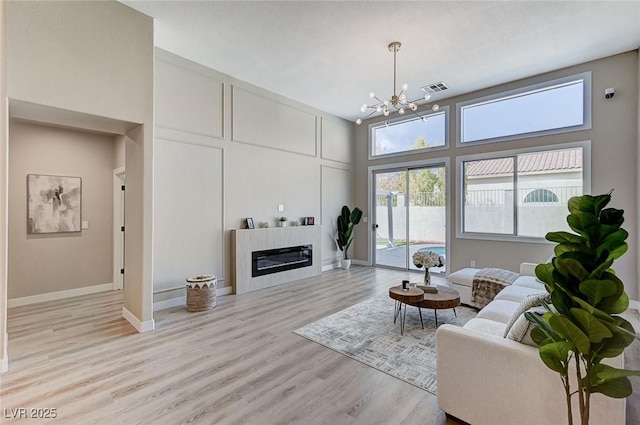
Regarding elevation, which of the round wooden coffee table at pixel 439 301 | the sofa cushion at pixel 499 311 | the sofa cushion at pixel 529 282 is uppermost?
the sofa cushion at pixel 529 282

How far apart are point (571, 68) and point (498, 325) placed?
4757 mm

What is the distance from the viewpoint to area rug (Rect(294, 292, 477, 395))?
103 inches

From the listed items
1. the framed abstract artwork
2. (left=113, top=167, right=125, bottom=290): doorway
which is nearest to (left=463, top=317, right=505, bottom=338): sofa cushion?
(left=113, top=167, right=125, bottom=290): doorway

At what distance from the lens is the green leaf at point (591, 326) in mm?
1142

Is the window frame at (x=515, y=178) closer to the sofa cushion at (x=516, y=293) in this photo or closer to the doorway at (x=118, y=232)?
the sofa cushion at (x=516, y=293)

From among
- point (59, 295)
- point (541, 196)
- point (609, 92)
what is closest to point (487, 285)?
point (541, 196)

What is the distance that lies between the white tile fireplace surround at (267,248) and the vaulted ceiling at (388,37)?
274 cm

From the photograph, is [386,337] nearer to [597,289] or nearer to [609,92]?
[597,289]

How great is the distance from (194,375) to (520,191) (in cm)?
570

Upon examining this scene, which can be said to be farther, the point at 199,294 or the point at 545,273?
the point at 199,294

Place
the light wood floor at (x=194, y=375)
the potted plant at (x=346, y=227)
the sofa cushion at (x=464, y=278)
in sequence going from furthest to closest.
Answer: the potted plant at (x=346, y=227)
the sofa cushion at (x=464, y=278)
the light wood floor at (x=194, y=375)

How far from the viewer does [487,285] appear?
401 cm

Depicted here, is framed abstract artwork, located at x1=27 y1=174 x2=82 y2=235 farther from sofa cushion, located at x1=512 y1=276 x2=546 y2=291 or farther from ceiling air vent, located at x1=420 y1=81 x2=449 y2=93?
sofa cushion, located at x1=512 y1=276 x2=546 y2=291

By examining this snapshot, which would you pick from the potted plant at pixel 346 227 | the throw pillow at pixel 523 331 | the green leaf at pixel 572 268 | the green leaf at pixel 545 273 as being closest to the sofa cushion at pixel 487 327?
the throw pillow at pixel 523 331
